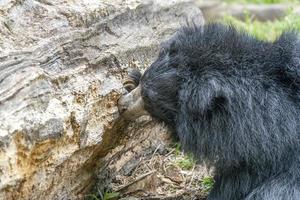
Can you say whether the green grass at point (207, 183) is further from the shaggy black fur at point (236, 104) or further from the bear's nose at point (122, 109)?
the bear's nose at point (122, 109)

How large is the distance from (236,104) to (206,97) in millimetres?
159

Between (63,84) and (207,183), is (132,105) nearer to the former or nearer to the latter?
(63,84)

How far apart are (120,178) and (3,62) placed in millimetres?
1368

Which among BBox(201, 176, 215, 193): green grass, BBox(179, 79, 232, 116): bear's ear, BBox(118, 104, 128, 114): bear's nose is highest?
BBox(179, 79, 232, 116): bear's ear

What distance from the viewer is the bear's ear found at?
3.02 meters

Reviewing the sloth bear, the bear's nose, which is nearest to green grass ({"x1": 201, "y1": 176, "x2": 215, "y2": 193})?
the sloth bear

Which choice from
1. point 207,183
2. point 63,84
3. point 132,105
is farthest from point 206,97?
point 207,183

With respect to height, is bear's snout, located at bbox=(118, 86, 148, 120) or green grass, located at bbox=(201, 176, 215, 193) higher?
bear's snout, located at bbox=(118, 86, 148, 120)

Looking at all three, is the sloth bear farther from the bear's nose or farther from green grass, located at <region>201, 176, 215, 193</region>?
green grass, located at <region>201, 176, 215, 193</region>

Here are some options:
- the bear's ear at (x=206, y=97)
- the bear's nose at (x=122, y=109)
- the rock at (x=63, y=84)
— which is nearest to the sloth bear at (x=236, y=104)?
the bear's ear at (x=206, y=97)

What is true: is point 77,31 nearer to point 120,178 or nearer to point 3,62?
point 3,62

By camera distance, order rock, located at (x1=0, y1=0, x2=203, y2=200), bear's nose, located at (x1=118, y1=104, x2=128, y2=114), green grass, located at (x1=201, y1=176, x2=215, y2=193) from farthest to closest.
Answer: green grass, located at (x1=201, y1=176, x2=215, y2=193)
bear's nose, located at (x1=118, y1=104, x2=128, y2=114)
rock, located at (x1=0, y1=0, x2=203, y2=200)

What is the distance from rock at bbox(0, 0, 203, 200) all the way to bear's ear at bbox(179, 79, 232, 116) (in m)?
0.50

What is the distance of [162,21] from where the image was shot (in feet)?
13.0
